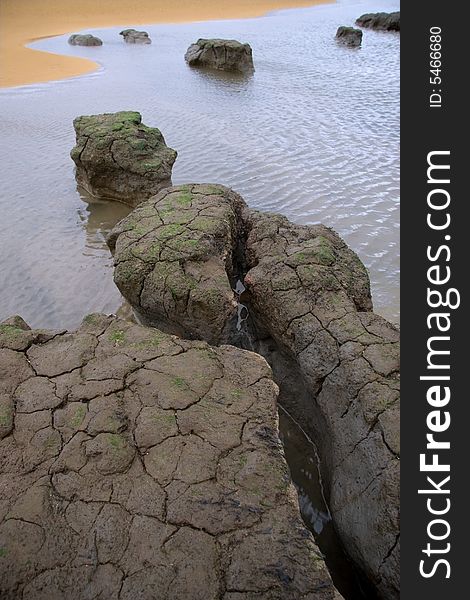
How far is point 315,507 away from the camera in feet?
10.1

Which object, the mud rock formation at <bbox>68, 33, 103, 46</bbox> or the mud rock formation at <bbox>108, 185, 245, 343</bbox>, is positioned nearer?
the mud rock formation at <bbox>108, 185, 245, 343</bbox>

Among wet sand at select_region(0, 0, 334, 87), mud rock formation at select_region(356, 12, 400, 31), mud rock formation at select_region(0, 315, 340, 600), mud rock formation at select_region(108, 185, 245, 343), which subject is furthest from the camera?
mud rock formation at select_region(356, 12, 400, 31)

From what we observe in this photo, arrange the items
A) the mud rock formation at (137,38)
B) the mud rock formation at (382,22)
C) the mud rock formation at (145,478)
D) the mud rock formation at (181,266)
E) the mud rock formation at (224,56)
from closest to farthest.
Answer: the mud rock formation at (145,478) → the mud rock formation at (181,266) → the mud rock formation at (224,56) → the mud rock formation at (137,38) → the mud rock formation at (382,22)

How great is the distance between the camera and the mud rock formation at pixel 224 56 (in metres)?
13.9

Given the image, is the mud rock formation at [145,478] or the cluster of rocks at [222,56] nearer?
the mud rock formation at [145,478]

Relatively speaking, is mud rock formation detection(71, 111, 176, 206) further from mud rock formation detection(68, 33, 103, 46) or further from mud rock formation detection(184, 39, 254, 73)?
mud rock formation detection(68, 33, 103, 46)

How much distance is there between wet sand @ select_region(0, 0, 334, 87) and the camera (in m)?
17.7

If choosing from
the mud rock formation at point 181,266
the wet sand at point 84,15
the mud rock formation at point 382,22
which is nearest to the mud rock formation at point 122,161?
the mud rock formation at point 181,266

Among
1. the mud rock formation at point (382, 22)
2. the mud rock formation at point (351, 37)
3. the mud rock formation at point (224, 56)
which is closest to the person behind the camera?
the mud rock formation at point (224, 56)

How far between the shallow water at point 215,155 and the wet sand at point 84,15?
3.81 meters

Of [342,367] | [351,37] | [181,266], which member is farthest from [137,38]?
[342,367]

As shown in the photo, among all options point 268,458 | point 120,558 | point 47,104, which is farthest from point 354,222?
point 47,104

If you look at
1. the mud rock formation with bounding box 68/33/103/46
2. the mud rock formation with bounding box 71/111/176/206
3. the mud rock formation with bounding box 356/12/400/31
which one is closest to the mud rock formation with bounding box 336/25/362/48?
the mud rock formation with bounding box 356/12/400/31

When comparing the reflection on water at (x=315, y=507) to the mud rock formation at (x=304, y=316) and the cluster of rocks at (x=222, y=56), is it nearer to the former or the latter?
the mud rock formation at (x=304, y=316)
